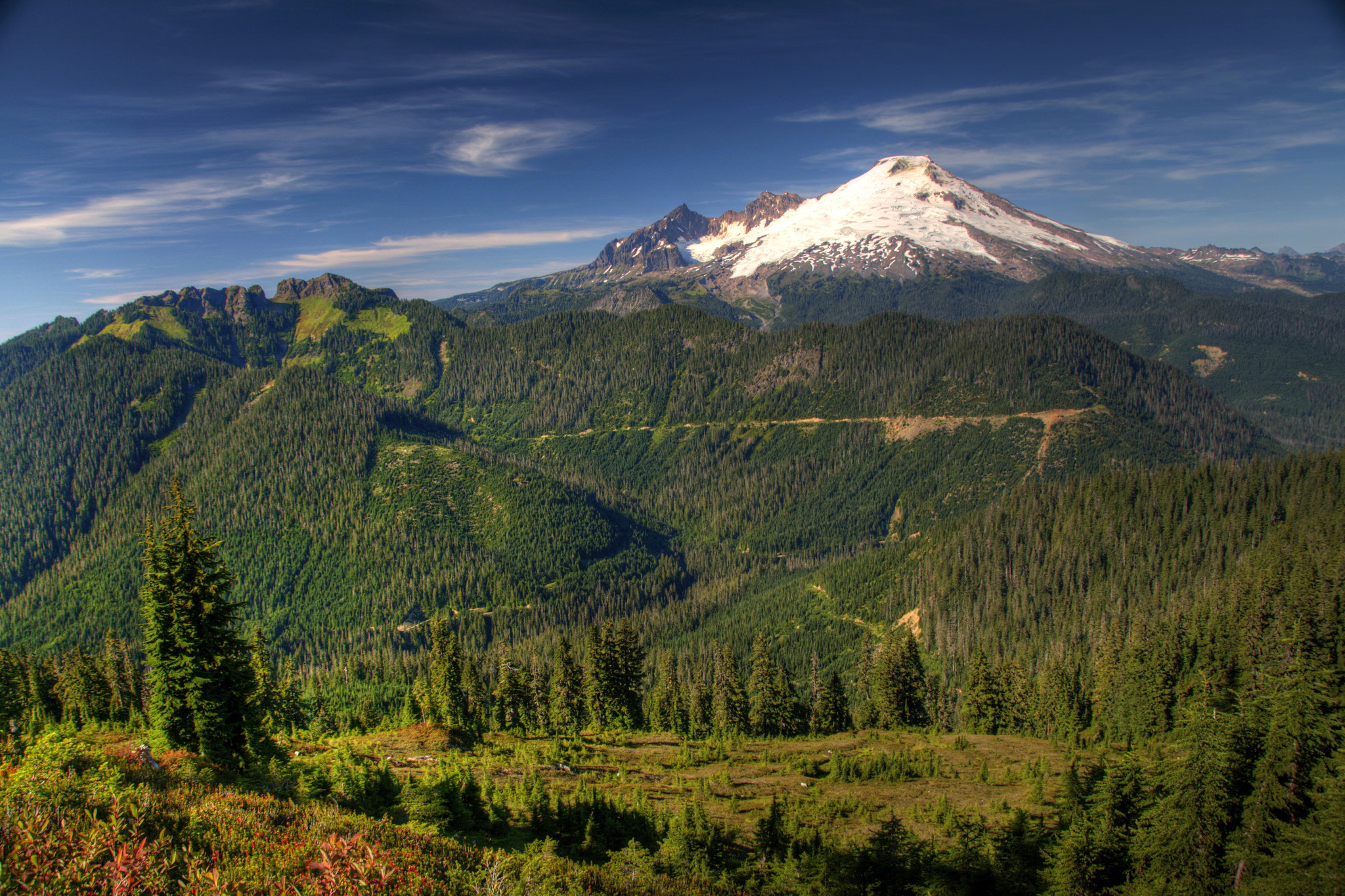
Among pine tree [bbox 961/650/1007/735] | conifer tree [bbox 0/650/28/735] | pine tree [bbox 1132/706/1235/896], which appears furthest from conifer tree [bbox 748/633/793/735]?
conifer tree [bbox 0/650/28/735]

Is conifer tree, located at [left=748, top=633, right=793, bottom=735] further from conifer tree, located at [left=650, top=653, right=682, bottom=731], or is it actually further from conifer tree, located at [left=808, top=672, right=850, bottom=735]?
conifer tree, located at [left=650, top=653, right=682, bottom=731]

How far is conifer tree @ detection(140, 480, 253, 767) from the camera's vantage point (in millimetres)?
35562

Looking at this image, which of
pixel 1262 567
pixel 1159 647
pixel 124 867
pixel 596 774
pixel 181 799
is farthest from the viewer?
pixel 1262 567

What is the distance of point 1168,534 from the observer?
13762cm

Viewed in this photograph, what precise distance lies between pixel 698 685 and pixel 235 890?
257ft

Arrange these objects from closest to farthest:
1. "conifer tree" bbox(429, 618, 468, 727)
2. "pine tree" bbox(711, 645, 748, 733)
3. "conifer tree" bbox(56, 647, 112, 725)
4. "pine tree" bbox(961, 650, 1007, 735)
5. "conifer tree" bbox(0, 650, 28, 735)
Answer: "conifer tree" bbox(0, 650, 28, 735) → "conifer tree" bbox(429, 618, 468, 727) → "conifer tree" bbox(56, 647, 112, 725) → "pine tree" bbox(711, 645, 748, 733) → "pine tree" bbox(961, 650, 1007, 735)

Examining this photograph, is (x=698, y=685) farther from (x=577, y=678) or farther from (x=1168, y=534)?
(x=1168, y=534)

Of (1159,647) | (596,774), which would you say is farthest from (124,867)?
(1159,647)

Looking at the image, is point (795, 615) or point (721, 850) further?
point (795, 615)

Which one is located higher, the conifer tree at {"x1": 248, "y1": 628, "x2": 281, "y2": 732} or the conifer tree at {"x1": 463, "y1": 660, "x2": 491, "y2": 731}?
the conifer tree at {"x1": 248, "y1": 628, "x2": 281, "y2": 732}

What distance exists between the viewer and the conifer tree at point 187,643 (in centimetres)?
3556

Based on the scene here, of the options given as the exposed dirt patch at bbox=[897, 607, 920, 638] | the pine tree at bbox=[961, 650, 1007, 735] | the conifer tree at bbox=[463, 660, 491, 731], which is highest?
the conifer tree at bbox=[463, 660, 491, 731]

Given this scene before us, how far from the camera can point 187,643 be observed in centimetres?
3556

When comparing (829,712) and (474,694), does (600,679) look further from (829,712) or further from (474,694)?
(829,712)
